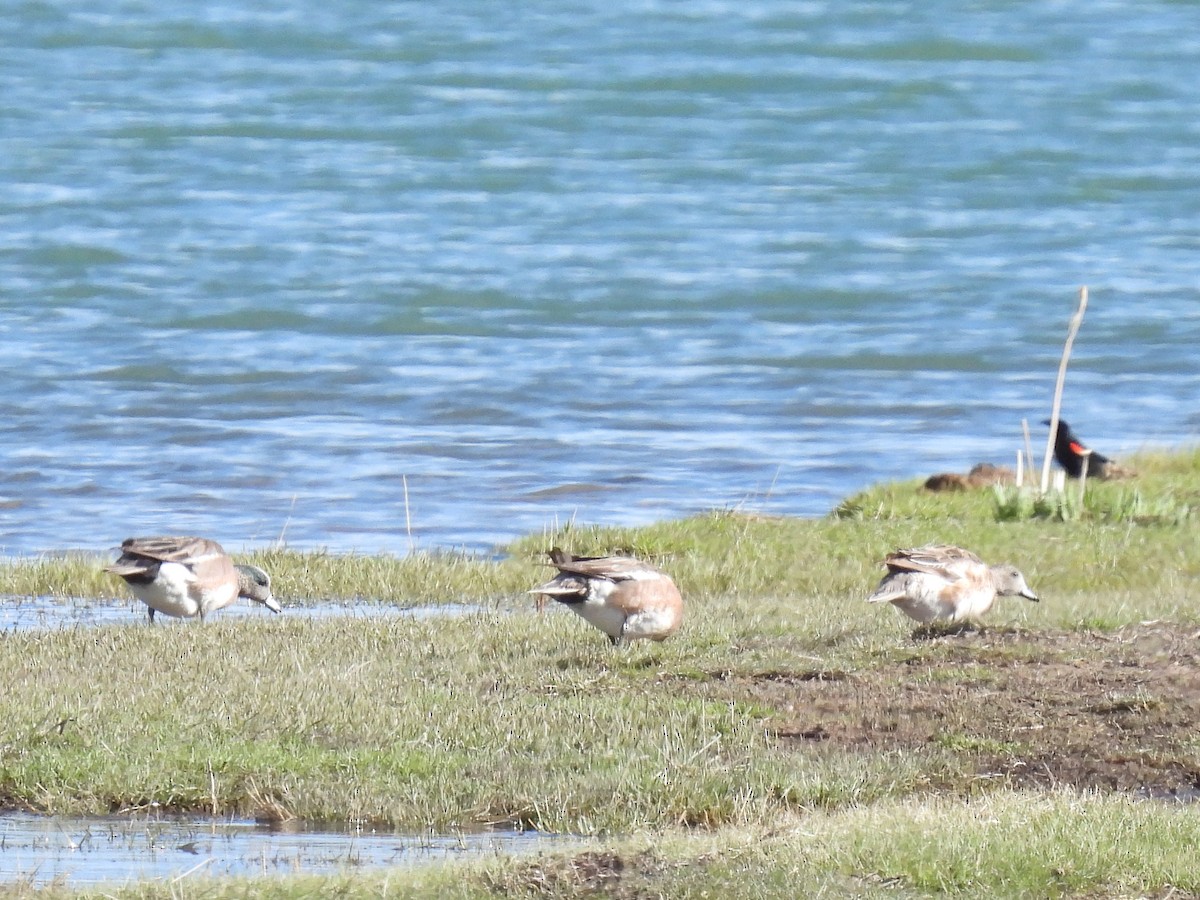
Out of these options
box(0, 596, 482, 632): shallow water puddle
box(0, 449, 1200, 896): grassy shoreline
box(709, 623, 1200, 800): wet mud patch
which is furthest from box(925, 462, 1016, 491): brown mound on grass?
box(709, 623, 1200, 800): wet mud patch

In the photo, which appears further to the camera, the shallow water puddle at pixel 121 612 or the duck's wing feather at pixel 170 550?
the shallow water puddle at pixel 121 612

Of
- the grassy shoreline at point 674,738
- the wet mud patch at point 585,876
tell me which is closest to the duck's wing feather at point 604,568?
the grassy shoreline at point 674,738

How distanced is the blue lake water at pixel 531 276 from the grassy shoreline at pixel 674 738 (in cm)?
589

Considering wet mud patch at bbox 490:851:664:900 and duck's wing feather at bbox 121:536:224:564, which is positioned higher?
wet mud patch at bbox 490:851:664:900

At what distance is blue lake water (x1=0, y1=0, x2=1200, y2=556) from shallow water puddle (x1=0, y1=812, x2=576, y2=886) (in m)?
8.76

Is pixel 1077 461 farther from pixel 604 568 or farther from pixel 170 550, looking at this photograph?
pixel 170 550

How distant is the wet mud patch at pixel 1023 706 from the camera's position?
881 cm

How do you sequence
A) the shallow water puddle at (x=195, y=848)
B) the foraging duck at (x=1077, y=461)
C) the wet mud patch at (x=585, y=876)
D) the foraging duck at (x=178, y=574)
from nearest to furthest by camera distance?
the wet mud patch at (x=585, y=876), the shallow water puddle at (x=195, y=848), the foraging duck at (x=178, y=574), the foraging duck at (x=1077, y=461)

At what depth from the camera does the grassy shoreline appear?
7035mm

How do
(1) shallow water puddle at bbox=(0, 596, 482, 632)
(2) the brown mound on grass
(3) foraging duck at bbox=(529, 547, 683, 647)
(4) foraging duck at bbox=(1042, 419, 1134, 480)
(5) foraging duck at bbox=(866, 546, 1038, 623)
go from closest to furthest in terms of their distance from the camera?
(3) foraging duck at bbox=(529, 547, 683, 647)
(5) foraging duck at bbox=(866, 546, 1038, 623)
(1) shallow water puddle at bbox=(0, 596, 482, 632)
(2) the brown mound on grass
(4) foraging duck at bbox=(1042, 419, 1134, 480)

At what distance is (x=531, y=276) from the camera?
3922 cm

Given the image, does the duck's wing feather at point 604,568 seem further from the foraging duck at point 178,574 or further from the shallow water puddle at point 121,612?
the foraging duck at point 178,574

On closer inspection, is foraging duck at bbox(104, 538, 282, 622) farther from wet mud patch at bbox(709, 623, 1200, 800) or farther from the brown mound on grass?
the brown mound on grass

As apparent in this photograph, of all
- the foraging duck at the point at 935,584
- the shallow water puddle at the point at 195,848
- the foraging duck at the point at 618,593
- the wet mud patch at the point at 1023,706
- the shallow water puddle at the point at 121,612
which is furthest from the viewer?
the shallow water puddle at the point at 121,612
